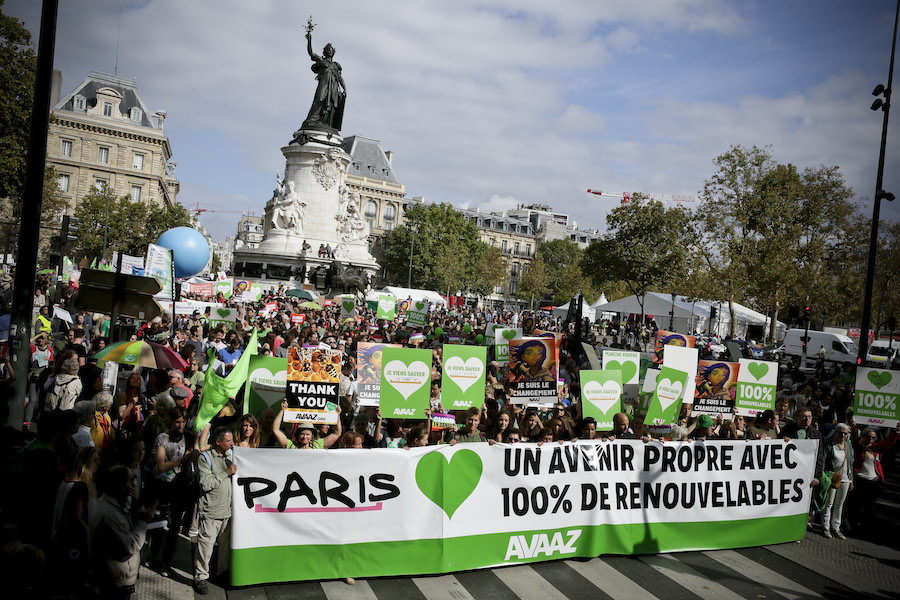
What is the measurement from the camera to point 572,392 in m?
13.3

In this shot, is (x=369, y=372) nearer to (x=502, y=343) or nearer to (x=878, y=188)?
(x=502, y=343)

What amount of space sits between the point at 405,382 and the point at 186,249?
1382 cm

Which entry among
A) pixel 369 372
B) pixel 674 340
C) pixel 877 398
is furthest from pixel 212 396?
pixel 674 340

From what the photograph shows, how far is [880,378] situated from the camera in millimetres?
10664

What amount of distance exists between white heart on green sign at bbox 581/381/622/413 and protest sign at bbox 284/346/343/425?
3.40m

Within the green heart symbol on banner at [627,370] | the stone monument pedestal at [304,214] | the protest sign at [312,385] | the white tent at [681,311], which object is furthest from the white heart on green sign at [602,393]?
the stone monument pedestal at [304,214]

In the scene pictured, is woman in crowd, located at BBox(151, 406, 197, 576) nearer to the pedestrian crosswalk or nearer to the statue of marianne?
the pedestrian crosswalk

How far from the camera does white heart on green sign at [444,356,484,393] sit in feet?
28.1

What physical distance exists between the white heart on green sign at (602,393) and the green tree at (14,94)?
94.0ft

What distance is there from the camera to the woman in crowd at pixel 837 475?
897cm

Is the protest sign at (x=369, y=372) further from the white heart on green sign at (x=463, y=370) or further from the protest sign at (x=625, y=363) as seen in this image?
the protest sign at (x=625, y=363)

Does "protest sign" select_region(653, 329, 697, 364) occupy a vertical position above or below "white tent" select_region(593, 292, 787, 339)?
below

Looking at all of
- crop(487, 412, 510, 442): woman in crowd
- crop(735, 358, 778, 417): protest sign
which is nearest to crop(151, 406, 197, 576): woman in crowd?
crop(487, 412, 510, 442): woman in crowd

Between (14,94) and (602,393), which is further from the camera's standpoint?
(14,94)
